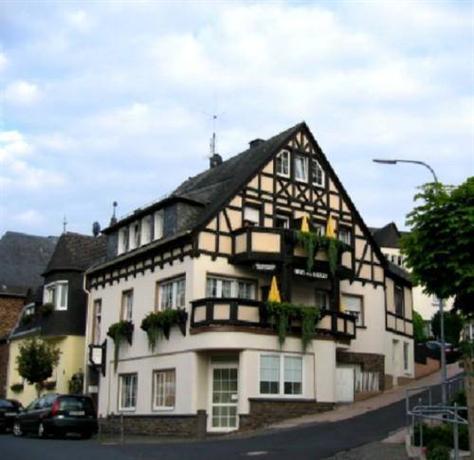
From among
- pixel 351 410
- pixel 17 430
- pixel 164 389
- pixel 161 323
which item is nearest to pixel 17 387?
pixel 17 430

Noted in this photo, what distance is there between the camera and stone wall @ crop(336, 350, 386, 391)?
32125mm

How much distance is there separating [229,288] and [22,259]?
1118 inches

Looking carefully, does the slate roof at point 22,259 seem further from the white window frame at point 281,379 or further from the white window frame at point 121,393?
the white window frame at point 281,379

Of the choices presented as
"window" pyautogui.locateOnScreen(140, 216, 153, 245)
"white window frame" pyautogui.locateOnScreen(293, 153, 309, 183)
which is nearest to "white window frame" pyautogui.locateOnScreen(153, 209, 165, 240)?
"window" pyautogui.locateOnScreen(140, 216, 153, 245)

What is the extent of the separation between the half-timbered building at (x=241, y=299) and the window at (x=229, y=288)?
0.04m

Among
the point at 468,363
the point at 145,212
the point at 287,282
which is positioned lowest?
the point at 468,363

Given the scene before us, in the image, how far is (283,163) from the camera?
32.2 metres

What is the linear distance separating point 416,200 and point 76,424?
1505cm

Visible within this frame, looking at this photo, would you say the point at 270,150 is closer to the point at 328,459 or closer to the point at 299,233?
the point at 299,233

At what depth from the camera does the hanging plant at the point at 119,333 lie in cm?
3169

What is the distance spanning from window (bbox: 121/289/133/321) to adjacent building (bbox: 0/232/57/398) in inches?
612

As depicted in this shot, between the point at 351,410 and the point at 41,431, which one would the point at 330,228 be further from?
the point at 41,431

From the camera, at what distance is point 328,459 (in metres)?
17.4

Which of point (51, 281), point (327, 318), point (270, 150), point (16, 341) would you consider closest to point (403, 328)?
point (327, 318)
